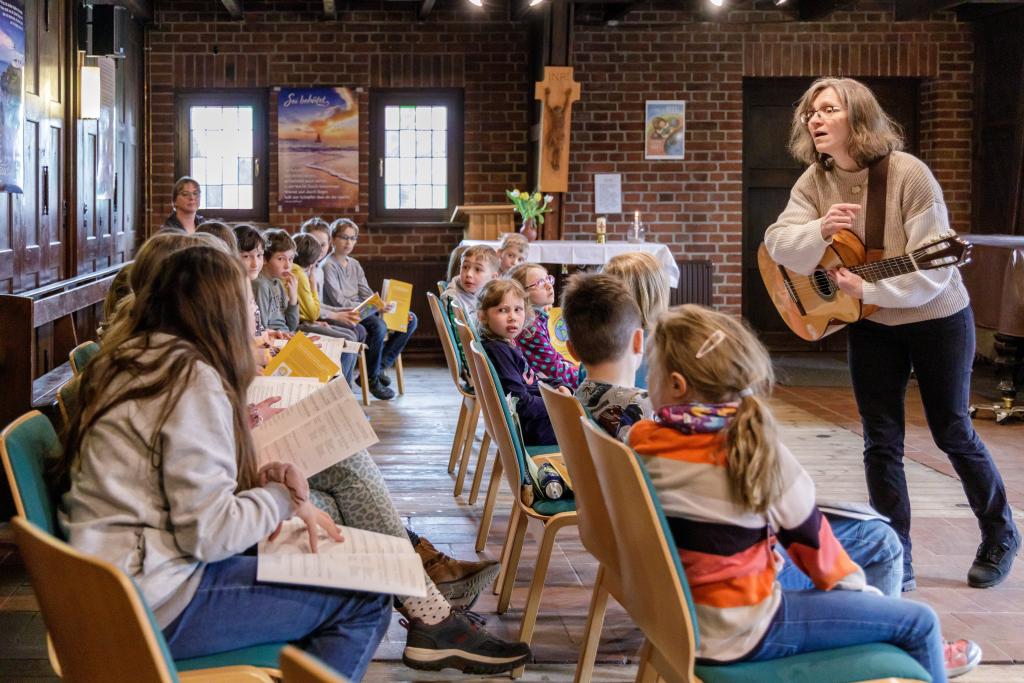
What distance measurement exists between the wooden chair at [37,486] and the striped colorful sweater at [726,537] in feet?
2.09

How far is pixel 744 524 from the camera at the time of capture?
175cm

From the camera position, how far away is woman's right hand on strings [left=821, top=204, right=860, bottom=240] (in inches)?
120

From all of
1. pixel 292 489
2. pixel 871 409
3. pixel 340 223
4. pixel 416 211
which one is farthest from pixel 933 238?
pixel 416 211

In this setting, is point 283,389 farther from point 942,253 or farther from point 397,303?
point 397,303

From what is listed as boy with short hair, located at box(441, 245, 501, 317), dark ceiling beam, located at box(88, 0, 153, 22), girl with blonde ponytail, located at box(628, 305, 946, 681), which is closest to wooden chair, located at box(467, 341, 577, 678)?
girl with blonde ponytail, located at box(628, 305, 946, 681)

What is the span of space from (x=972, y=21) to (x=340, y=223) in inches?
210

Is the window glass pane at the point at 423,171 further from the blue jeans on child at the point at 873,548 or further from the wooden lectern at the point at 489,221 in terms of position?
the blue jeans on child at the point at 873,548

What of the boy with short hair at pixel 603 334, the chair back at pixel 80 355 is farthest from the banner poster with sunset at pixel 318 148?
the boy with short hair at pixel 603 334

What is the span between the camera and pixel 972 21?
898cm

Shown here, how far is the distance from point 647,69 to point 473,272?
4328mm

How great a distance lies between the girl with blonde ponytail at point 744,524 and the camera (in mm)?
1734

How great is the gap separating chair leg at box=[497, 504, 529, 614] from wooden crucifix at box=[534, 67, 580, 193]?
5648 mm

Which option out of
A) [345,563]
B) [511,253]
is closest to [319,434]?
[345,563]

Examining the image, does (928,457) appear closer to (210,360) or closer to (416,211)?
(210,360)
